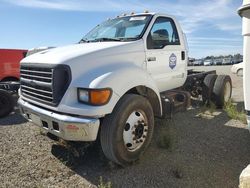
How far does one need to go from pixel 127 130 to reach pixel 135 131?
0.17m

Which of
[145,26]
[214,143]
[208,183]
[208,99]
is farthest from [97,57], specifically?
[208,99]

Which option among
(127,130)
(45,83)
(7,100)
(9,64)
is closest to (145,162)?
(127,130)

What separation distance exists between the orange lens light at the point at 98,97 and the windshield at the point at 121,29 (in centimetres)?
156

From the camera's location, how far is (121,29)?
5559 millimetres

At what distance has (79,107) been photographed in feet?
12.3

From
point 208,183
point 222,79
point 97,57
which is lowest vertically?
point 208,183

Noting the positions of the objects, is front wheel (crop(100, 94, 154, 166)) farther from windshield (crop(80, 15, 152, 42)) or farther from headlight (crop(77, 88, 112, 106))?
windshield (crop(80, 15, 152, 42))

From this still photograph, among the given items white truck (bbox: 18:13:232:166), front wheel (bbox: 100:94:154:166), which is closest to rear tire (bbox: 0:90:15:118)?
white truck (bbox: 18:13:232:166)

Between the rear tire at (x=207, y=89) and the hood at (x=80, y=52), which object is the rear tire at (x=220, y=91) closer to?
the rear tire at (x=207, y=89)

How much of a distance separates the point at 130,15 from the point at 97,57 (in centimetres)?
199

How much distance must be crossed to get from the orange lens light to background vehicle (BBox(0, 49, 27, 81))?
6976mm

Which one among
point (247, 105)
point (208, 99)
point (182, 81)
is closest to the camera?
point (247, 105)

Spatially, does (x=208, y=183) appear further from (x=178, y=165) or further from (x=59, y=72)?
(x=59, y=72)

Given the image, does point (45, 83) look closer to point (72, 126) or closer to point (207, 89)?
point (72, 126)
